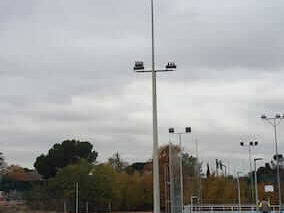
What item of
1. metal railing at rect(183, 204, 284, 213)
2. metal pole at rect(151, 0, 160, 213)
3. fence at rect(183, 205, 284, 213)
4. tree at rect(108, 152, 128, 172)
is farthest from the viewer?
tree at rect(108, 152, 128, 172)

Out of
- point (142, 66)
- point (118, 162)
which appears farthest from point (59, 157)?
point (142, 66)

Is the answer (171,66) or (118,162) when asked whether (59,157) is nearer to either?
(118,162)

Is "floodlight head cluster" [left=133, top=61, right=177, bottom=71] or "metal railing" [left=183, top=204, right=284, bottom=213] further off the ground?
"floodlight head cluster" [left=133, top=61, right=177, bottom=71]

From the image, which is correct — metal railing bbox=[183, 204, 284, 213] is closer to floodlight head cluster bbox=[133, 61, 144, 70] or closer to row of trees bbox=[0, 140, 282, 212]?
row of trees bbox=[0, 140, 282, 212]

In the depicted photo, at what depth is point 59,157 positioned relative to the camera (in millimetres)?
109938

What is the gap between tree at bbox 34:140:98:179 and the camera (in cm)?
11000

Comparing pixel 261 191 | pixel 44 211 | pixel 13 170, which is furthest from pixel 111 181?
pixel 13 170

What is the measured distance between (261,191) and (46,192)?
3126 cm

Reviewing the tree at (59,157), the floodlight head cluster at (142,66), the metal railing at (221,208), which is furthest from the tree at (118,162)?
the floodlight head cluster at (142,66)

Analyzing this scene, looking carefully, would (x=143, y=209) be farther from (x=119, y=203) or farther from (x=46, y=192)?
(x=46, y=192)

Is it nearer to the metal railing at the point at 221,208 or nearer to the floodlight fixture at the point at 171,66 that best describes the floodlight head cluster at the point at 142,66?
the floodlight fixture at the point at 171,66

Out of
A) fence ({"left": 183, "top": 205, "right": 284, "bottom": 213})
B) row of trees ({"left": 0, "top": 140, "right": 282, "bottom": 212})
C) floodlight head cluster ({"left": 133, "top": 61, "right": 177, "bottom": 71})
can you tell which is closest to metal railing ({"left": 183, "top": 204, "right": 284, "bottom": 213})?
fence ({"left": 183, "top": 205, "right": 284, "bottom": 213})

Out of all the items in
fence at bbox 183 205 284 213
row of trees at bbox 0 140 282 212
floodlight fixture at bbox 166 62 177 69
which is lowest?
fence at bbox 183 205 284 213

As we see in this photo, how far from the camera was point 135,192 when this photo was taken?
83.2 meters
